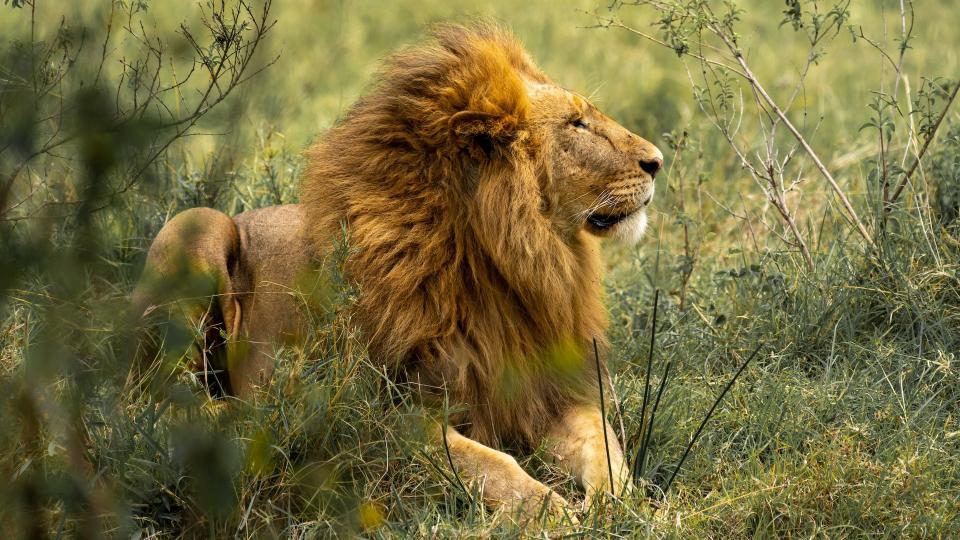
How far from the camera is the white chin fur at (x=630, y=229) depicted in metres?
3.60

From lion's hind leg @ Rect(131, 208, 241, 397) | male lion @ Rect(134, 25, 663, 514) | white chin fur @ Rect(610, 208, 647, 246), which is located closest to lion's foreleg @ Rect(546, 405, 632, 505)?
male lion @ Rect(134, 25, 663, 514)

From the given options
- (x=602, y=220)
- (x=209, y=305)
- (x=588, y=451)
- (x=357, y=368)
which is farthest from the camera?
(x=602, y=220)

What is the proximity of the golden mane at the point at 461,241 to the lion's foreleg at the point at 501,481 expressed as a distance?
203 mm

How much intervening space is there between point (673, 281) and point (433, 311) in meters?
1.82

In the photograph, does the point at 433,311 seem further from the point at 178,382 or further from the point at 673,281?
the point at 673,281

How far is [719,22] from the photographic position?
4.39 metres

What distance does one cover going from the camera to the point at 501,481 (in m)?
3.11

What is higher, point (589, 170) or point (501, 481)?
point (589, 170)

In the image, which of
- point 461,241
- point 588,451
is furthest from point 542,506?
point 461,241

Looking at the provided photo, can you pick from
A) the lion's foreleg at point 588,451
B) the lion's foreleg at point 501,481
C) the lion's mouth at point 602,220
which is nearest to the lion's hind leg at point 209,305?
the lion's foreleg at point 501,481

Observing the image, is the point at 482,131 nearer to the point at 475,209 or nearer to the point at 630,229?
the point at 475,209

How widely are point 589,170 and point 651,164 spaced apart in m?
0.20

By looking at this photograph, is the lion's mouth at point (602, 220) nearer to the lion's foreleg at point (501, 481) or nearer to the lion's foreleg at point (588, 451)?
the lion's foreleg at point (588, 451)

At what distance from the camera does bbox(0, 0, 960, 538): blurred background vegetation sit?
1867mm
